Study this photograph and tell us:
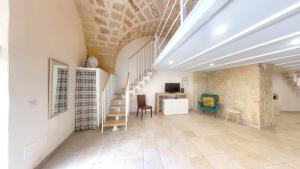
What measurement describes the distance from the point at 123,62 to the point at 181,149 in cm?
478

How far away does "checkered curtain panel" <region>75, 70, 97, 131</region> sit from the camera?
3.73 metres

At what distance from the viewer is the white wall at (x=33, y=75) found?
1688mm

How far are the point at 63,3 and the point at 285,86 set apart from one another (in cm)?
1036

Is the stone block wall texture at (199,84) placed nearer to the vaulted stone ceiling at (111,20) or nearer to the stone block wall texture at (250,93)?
the stone block wall texture at (250,93)

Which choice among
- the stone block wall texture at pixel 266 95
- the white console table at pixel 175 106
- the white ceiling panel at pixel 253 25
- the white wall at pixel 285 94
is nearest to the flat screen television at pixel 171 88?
the white console table at pixel 175 106

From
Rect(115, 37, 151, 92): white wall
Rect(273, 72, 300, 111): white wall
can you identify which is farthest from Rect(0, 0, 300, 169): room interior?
Rect(273, 72, 300, 111): white wall

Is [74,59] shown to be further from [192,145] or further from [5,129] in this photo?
[192,145]

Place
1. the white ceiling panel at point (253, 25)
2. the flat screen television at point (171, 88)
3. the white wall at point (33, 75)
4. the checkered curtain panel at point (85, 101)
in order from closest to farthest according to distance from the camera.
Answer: the white ceiling panel at point (253, 25) < the white wall at point (33, 75) < the checkered curtain panel at point (85, 101) < the flat screen television at point (171, 88)

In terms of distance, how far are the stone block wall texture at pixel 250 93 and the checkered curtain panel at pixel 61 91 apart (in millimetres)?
5895

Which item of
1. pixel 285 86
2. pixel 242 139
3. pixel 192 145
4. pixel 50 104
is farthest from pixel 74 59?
pixel 285 86

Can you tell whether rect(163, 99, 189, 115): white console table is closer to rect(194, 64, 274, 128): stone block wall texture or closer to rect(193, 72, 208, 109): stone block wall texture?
rect(193, 72, 208, 109): stone block wall texture

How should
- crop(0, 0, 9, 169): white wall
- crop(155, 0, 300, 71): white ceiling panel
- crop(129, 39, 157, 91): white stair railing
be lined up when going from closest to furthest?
crop(155, 0, 300, 71): white ceiling panel → crop(0, 0, 9, 169): white wall → crop(129, 39, 157, 91): white stair railing

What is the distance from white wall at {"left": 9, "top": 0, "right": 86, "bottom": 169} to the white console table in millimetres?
4151

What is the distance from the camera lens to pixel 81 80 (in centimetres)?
378
